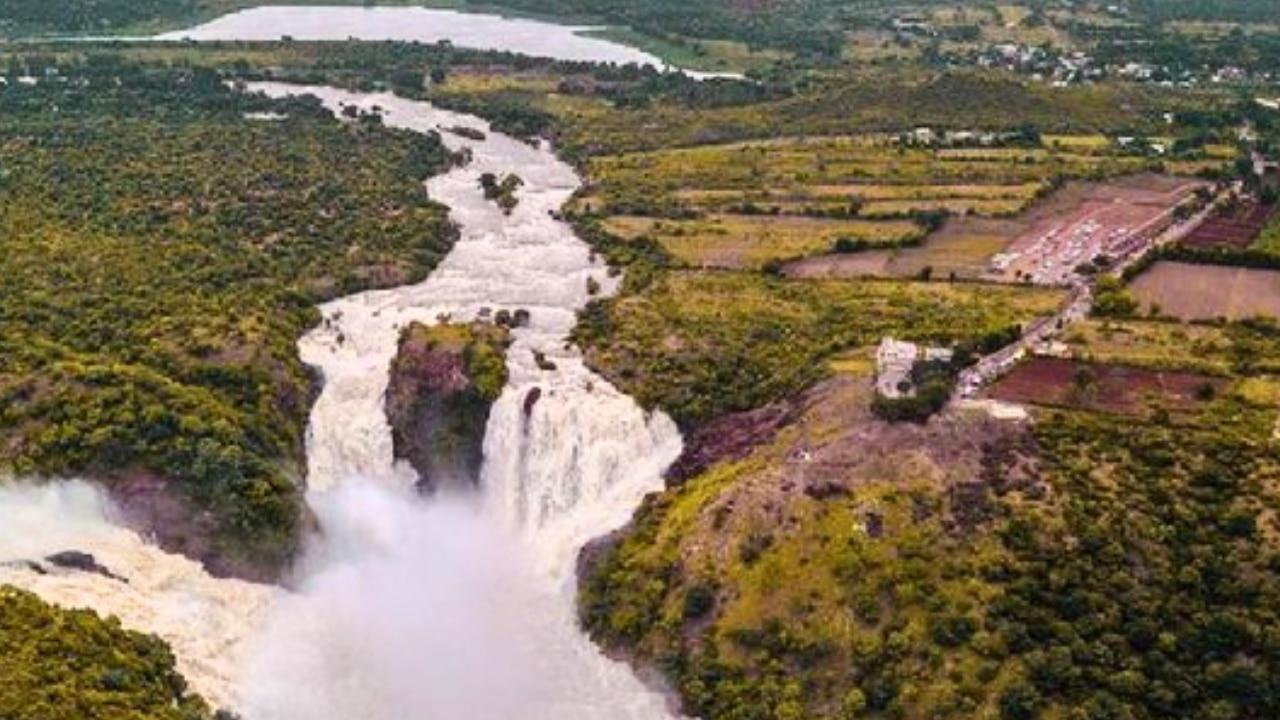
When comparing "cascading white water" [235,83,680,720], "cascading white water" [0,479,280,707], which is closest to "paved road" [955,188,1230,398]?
"cascading white water" [235,83,680,720]

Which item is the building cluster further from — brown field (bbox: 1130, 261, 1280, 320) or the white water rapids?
brown field (bbox: 1130, 261, 1280, 320)

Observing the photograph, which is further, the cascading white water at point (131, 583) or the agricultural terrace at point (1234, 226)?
the agricultural terrace at point (1234, 226)

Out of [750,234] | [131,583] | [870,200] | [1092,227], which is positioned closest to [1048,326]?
[1092,227]

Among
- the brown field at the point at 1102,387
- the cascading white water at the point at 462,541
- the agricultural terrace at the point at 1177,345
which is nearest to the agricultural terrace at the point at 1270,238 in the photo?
the agricultural terrace at the point at 1177,345

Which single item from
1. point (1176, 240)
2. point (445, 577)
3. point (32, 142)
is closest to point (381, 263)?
point (445, 577)

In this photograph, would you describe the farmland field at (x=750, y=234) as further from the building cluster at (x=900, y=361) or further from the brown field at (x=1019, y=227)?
the building cluster at (x=900, y=361)

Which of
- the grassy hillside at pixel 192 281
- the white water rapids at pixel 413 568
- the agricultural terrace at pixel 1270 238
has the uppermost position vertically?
the agricultural terrace at pixel 1270 238

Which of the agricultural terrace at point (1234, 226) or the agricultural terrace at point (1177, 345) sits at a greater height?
the agricultural terrace at point (1234, 226)
